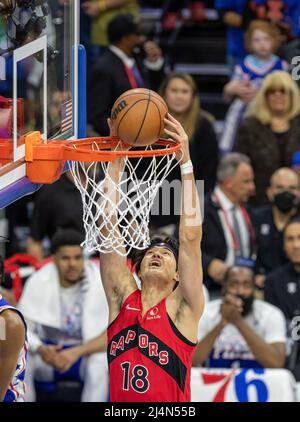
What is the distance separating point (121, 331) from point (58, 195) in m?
3.04

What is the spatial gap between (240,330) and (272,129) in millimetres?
2143

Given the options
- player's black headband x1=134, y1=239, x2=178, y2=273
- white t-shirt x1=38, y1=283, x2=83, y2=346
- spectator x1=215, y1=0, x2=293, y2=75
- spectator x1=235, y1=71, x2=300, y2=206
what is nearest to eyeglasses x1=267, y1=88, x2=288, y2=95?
spectator x1=235, y1=71, x2=300, y2=206

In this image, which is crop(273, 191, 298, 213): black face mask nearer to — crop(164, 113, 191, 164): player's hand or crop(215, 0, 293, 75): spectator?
crop(215, 0, 293, 75): spectator

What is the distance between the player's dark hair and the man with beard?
3.56ft

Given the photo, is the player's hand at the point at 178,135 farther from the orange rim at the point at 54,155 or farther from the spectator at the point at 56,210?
the spectator at the point at 56,210

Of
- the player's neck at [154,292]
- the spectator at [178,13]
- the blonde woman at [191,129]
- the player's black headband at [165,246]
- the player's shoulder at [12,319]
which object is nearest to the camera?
the player's shoulder at [12,319]

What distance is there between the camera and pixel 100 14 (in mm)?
10773

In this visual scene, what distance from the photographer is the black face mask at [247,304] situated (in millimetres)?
8320

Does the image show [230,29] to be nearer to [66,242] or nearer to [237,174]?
[237,174]

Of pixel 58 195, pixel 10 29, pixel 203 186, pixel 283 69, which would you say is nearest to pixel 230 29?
pixel 283 69

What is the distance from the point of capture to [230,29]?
36.4 feet

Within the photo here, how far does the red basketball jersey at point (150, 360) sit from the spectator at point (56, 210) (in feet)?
9.43

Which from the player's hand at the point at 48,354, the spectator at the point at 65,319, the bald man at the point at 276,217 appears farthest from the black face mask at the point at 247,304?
the player's hand at the point at 48,354

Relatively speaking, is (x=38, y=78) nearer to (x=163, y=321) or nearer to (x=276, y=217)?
(x=163, y=321)
